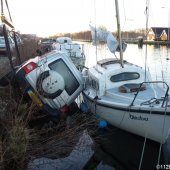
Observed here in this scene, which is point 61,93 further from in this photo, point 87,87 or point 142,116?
point 142,116

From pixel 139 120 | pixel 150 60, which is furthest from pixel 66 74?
pixel 150 60

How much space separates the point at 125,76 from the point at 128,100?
5.57 feet

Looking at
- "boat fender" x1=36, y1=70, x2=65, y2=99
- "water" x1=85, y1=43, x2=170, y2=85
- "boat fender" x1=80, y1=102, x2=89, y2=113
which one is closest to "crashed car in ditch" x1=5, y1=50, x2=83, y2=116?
"boat fender" x1=36, y1=70, x2=65, y2=99

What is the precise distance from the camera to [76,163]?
848cm

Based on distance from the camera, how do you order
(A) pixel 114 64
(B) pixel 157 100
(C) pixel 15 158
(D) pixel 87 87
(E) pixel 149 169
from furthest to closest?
Answer: 1. (D) pixel 87 87
2. (A) pixel 114 64
3. (B) pixel 157 100
4. (E) pixel 149 169
5. (C) pixel 15 158

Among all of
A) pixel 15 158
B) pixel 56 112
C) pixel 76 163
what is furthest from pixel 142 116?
pixel 15 158

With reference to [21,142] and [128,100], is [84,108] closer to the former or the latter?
[128,100]

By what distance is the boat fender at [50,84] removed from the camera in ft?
35.5

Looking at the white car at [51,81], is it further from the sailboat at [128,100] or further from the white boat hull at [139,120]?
the white boat hull at [139,120]

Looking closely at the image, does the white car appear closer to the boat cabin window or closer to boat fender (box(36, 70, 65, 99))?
boat fender (box(36, 70, 65, 99))

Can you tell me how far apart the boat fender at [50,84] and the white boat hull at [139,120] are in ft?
4.79

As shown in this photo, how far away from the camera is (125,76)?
1149 cm

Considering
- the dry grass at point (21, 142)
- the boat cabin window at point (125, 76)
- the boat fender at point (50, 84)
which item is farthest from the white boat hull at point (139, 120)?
the dry grass at point (21, 142)

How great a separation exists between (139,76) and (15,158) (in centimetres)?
666
